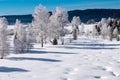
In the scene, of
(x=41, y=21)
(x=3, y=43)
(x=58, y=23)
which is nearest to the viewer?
(x=3, y=43)

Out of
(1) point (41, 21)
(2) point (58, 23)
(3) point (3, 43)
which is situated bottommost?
(3) point (3, 43)

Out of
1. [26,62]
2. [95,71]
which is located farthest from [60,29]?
[95,71]

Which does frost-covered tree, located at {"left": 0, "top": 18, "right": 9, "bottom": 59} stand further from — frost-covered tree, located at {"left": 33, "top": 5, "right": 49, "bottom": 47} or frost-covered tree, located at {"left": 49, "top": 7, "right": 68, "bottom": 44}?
frost-covered tree, located at {"left": 49, "top": 7, "right": 68, "bottom": 44}

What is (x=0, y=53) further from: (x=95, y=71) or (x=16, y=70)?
(x=95, y=71)

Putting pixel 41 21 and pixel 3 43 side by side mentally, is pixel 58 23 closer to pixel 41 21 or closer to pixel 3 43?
pixel 41 21

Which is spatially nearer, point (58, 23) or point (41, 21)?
point (41, 21)

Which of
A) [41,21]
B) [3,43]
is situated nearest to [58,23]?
[41,21]

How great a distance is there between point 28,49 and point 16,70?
2812 centimetres

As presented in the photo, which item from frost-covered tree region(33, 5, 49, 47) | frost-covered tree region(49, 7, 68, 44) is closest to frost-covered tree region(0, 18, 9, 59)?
frost-covered tree region(33, 5, 49, 47)

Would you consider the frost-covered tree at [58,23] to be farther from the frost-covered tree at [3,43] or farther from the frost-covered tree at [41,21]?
the frost-covered tree at [3,43]

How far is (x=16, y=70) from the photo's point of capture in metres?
37.8

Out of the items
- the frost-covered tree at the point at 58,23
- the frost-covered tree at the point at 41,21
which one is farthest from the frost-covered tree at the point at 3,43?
the frost-covered tree at the point at 58,23

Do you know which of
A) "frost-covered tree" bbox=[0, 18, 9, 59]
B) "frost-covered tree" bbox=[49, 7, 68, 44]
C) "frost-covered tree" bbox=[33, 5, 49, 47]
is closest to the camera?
"frost-covered tree" bbox=[0, 18, 9, 59]

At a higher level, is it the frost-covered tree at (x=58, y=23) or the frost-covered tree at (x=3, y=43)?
the frost-covered tree at (x=58, y=23)
